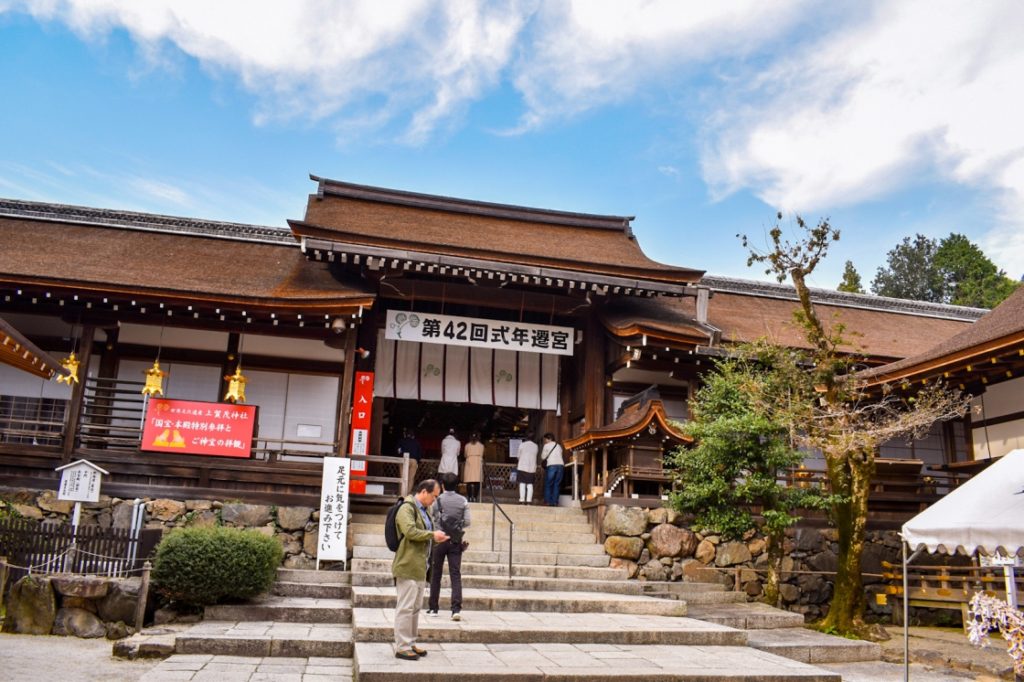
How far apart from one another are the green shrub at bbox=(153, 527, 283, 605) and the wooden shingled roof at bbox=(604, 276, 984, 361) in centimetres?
727

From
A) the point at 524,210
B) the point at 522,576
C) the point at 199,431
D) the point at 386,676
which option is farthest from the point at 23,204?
the point at 386,676

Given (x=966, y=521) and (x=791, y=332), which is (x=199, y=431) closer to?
(x=966, y=521)

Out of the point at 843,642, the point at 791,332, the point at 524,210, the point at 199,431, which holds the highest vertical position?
the point at 524,210

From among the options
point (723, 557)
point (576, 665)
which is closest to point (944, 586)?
point (723, 557)

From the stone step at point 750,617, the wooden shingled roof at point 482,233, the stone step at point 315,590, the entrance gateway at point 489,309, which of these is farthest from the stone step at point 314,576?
the wooden shingled roof at point 482,233

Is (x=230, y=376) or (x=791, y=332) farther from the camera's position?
(x=791, y=332)

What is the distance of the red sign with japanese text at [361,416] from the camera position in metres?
13.2

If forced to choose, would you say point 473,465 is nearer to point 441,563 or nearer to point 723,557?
point 723,557

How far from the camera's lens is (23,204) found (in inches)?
628

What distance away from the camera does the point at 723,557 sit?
1192 centimetres

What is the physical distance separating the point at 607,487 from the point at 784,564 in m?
3.10

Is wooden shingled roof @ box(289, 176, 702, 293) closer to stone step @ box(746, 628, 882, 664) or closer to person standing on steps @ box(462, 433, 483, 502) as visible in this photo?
person standing on steps @ box(462, 433, 483, 502)

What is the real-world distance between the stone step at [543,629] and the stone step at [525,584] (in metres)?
1.23

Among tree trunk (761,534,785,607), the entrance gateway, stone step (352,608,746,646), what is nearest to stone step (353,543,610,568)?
stone step (352,608,746,646)
